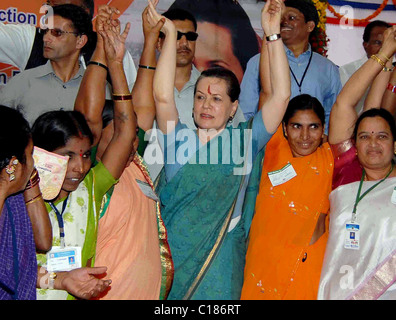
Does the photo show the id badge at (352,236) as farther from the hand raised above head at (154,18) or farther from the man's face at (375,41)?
the man's face at (375,41)

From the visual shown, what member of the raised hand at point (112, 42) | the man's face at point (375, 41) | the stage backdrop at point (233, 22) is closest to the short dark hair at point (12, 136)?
the raised hand at point (112, 42)

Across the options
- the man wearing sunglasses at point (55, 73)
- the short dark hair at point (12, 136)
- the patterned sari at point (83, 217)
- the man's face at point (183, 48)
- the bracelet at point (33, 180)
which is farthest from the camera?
the man's face at point (183, 48)

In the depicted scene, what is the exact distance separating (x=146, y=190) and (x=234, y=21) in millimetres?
2445

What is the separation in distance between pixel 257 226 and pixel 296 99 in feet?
2.51

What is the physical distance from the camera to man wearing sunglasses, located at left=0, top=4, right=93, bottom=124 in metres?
3.57

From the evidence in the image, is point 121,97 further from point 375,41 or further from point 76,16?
point 375,41

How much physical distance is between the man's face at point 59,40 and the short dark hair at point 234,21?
1603mm

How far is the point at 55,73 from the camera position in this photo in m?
3.68

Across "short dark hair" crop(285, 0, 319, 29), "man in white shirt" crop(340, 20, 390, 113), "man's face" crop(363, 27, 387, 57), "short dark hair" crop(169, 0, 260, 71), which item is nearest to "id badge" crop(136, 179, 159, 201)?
"short dark hair" crop(285, 0, 319, 29)

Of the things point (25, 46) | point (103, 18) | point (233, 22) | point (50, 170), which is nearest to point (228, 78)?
point (103, 18)

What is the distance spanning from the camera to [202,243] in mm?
3141

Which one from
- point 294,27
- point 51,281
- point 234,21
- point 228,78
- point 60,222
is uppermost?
point 234,21

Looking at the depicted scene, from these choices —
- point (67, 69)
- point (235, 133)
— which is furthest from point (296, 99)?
point (67, 69)

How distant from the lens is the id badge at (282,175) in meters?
3.32
